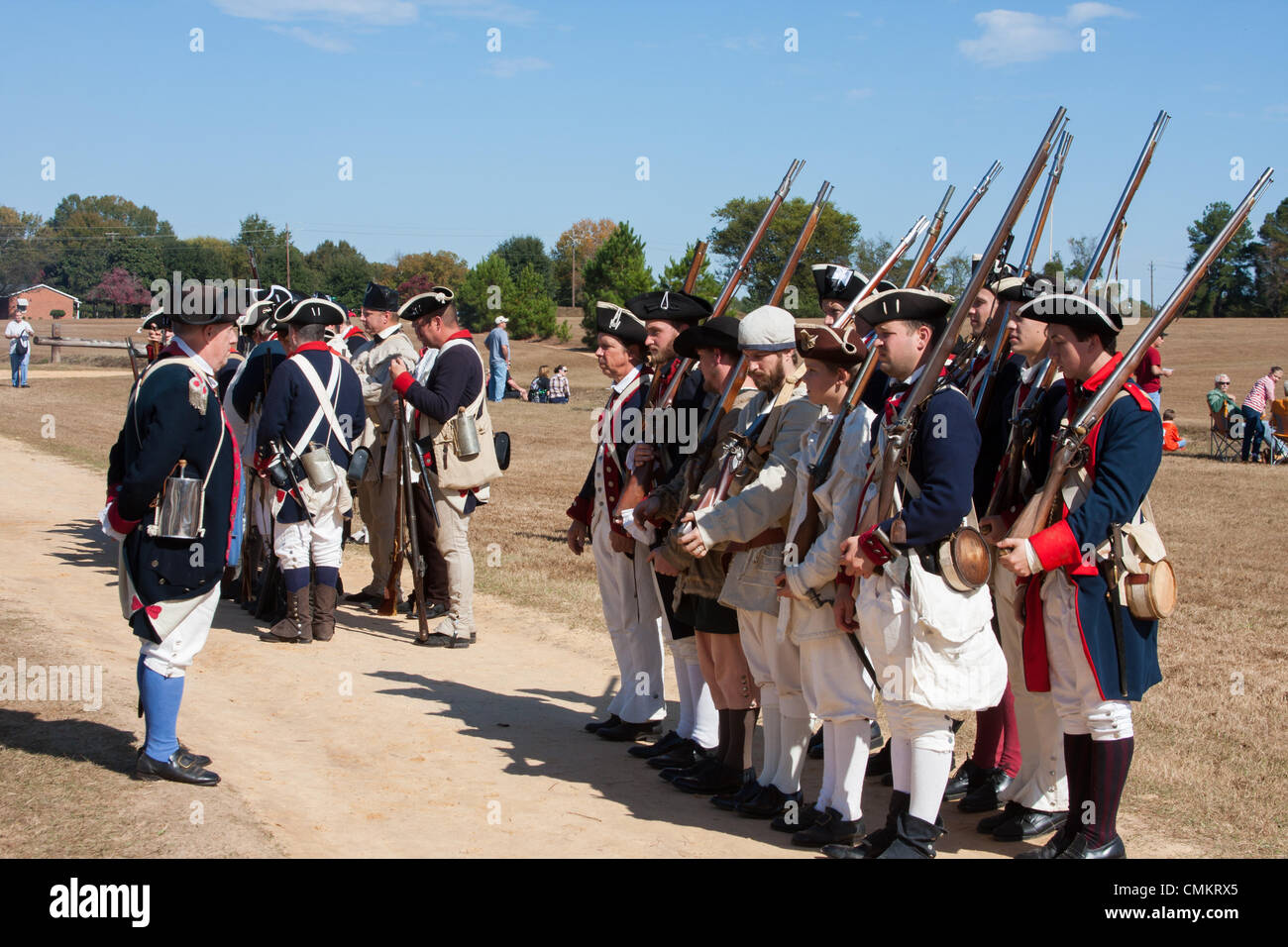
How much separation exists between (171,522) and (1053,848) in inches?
157

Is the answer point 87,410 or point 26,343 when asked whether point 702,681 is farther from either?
point 26,343

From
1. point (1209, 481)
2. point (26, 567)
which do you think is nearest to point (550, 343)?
point (1209, 481)

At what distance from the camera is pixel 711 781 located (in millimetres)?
5664

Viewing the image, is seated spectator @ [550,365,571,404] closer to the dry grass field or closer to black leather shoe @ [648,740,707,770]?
the dry grass field

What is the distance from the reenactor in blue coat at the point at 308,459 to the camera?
8242mm

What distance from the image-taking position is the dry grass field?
5465 mm

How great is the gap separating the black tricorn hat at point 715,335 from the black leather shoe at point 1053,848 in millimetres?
2597

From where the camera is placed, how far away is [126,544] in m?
5.25

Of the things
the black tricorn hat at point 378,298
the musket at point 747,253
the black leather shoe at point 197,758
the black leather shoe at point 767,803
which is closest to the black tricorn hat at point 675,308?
the musket at point 747,253

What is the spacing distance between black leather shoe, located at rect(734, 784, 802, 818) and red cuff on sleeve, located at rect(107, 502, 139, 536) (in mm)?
3027

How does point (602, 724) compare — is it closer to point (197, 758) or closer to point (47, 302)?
point (197, 758)

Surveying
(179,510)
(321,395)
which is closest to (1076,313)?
(179,510)

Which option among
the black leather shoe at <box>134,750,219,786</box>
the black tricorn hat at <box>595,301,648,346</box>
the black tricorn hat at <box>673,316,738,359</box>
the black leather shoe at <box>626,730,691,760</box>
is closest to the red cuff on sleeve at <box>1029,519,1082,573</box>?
the black tricorn hat at <box>673,316,738,359</box>
